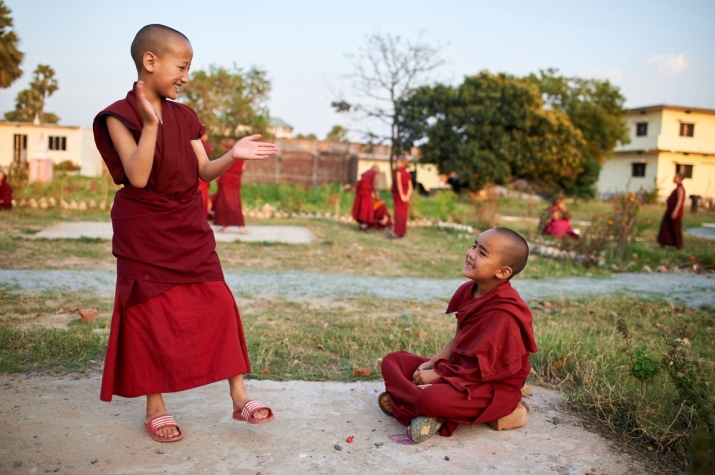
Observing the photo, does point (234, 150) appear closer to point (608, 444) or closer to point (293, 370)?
point (293, 370)

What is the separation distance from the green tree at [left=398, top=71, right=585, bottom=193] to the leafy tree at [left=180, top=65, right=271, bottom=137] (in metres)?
5.90

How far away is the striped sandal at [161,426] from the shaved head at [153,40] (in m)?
1.53

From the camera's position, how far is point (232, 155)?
9.06 ft

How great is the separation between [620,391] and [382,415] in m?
1.25

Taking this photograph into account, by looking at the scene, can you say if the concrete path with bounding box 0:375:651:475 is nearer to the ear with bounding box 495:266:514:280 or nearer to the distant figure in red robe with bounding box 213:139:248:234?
the ear with bounding box 495:266:514:280

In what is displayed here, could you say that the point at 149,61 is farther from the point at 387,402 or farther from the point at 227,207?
the point at 227,207

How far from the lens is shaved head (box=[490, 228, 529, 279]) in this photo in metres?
2.95

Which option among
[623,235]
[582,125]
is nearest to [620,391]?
[623,235]

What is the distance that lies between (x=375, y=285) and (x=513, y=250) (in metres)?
4.15

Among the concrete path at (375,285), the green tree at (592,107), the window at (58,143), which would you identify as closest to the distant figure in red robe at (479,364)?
the concrete path at (375,285)

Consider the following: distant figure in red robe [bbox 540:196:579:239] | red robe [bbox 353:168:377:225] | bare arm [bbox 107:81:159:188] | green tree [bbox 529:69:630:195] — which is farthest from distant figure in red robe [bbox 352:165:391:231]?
green tree [bbox 529:69:630:195]

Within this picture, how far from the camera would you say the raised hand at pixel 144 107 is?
2.43 m

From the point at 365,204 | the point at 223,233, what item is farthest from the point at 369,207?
the point at 223,233

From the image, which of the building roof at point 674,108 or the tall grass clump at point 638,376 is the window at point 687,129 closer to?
the building roof at point 674,108
